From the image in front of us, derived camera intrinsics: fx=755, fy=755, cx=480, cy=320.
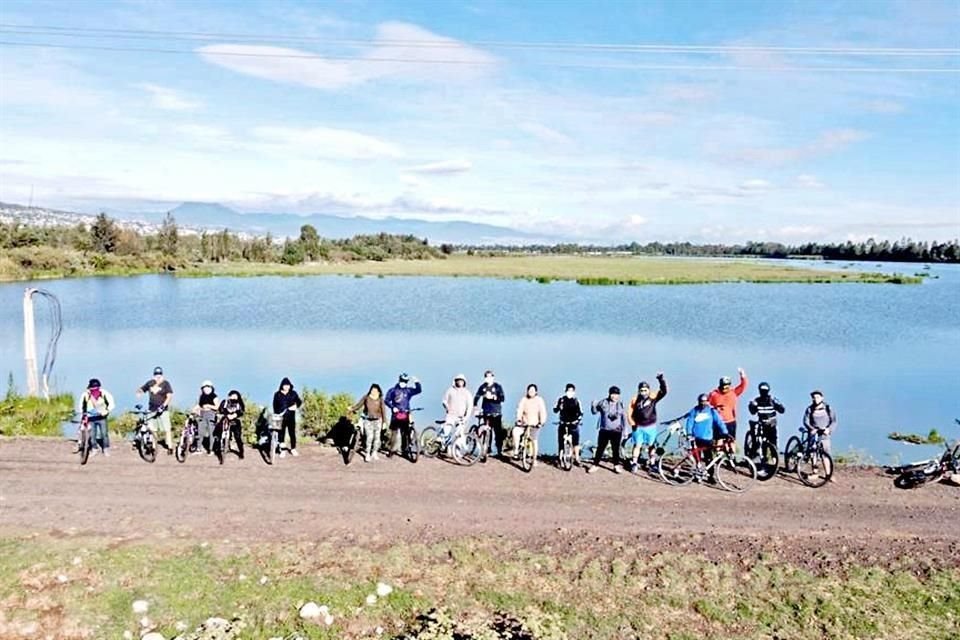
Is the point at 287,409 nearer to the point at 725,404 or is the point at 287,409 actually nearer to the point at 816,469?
the point at 725,404

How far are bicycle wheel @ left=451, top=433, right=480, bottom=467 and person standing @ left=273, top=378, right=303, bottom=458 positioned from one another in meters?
3.53

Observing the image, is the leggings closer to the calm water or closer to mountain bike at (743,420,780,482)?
mountain bike at (743,420,780,482)

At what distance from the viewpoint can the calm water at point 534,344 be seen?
3053 centimetres

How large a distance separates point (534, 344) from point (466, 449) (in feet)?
86.3

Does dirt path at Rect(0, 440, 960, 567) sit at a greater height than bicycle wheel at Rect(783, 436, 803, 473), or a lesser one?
lesser

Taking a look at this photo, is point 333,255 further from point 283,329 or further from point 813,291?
point 283,329

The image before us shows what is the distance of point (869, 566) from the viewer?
11094 mm

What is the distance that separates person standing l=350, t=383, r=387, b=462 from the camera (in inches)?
629

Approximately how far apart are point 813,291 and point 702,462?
268 feet

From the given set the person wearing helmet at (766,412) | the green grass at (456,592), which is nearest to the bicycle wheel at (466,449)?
the green grass at (456,592)

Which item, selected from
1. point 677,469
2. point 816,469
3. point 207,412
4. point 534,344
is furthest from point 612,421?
point 534,344

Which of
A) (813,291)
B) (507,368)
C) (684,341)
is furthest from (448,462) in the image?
(813,291)

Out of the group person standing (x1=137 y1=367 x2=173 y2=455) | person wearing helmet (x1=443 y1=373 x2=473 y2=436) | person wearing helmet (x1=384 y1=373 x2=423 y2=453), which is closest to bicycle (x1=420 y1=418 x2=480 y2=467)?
person wearing helmet (x1=443 y1=373 x2=473 y2=436)

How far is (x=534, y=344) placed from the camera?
1667 inches
